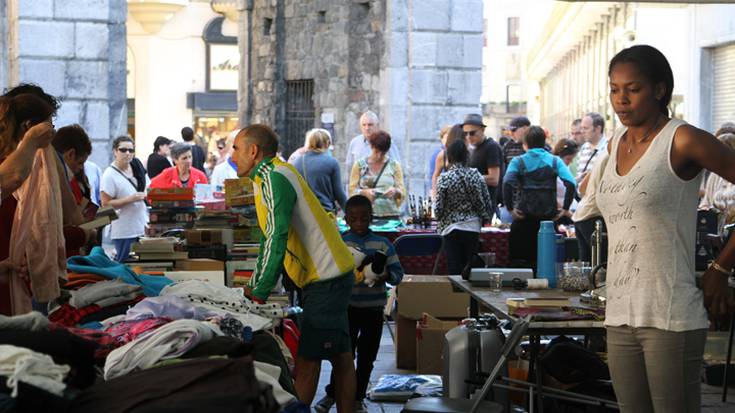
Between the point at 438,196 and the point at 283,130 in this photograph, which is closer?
the point at 438,196

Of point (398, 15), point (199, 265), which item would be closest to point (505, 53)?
point (398, 15)

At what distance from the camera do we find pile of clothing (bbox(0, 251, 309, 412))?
3.12 m

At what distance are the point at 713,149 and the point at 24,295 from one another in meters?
2.80

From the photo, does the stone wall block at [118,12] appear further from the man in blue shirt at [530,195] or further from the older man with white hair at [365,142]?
the man in blue shirt at [530,195]

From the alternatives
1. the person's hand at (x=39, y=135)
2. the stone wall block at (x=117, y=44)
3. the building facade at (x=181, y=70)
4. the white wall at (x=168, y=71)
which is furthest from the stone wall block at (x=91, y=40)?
the white wall at (x=168, y=71)

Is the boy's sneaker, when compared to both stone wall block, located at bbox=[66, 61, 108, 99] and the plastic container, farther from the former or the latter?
stone wall block, located at bbox=[66, 61, 108, 99]

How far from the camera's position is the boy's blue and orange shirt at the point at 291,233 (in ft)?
20.1

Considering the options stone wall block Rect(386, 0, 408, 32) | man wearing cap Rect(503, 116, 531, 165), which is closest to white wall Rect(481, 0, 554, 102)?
stone wall block Rect(386, 0, 408, 32)

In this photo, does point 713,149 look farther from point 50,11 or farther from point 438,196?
point 50,11

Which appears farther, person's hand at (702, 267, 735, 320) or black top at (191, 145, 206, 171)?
black top at (191, 145, 206, 171)

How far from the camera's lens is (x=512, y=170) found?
1158 centimetres

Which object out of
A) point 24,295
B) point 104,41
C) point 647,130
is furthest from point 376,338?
point 104,41

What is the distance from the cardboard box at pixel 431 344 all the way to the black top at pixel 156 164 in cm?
844

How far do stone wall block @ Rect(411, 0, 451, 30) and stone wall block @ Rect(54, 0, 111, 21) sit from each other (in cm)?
378
